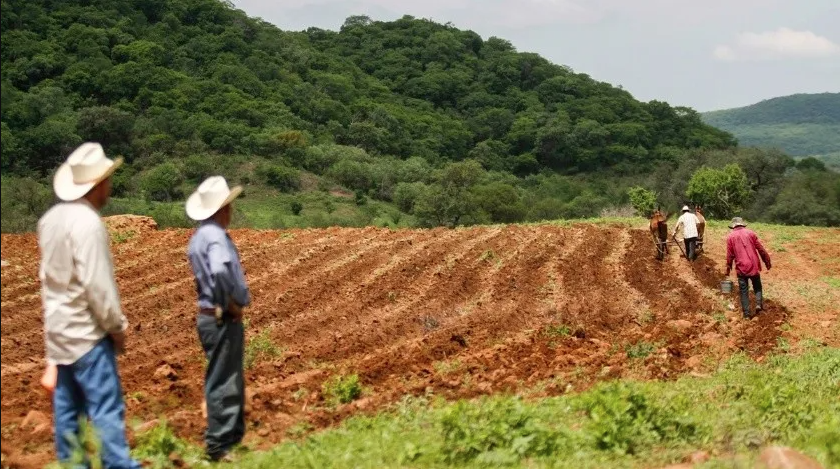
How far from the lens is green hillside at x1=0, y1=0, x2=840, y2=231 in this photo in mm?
50656

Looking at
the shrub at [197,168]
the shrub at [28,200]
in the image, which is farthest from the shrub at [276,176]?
the shrub at [28,200]

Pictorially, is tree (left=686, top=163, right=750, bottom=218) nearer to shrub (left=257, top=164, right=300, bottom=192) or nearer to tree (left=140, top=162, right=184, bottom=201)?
shrub (left=257, top=164, right=300, bottom=192)

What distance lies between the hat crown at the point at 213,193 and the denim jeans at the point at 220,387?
732 mm

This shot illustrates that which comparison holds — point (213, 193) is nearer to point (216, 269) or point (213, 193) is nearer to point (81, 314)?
point (216, 269)

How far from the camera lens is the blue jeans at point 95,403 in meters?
5.15

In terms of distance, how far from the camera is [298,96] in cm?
8094

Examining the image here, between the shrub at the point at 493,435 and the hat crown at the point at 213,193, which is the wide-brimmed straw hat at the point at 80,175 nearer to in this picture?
the hat crown at the point at 213,193

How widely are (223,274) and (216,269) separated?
53 mm

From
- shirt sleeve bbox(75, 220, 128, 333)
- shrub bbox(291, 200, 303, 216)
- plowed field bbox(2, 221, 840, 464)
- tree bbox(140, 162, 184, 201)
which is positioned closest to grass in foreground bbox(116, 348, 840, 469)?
plowed field bbox(2, 221, 840, 464)

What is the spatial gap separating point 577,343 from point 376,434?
537 centimetres

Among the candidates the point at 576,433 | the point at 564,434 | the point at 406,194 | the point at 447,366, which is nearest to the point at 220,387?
the point at 564,434

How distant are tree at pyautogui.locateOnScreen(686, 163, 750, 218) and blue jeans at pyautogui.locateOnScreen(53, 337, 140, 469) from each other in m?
43.7

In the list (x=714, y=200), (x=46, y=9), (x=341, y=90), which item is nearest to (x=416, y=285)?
(x=714, y=200)

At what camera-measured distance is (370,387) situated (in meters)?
9.26
